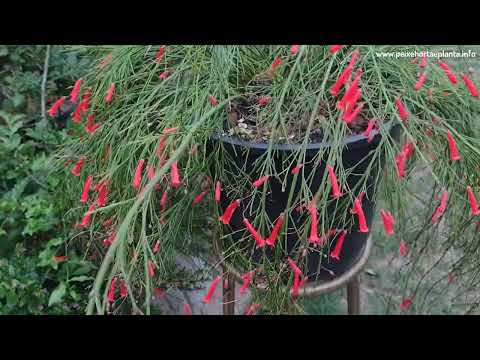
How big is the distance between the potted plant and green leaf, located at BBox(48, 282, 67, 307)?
0.21 metres

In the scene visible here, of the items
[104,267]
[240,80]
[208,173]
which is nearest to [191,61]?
[240,80]

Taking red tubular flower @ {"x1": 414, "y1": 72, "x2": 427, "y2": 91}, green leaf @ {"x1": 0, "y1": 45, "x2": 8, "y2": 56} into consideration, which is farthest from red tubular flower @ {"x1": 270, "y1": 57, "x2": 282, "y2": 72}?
green leaf @ {"x1": 0, "y1": 45, "x2": 8, "y2": 56}

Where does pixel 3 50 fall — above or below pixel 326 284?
above

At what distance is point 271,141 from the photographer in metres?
0.92

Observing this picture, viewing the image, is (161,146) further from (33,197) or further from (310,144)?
(33,197)

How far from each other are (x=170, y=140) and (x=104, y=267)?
307mm

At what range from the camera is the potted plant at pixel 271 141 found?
94cm

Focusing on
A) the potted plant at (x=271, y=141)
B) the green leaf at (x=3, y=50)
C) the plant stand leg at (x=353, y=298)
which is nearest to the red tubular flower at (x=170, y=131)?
the potted plant at (x=271, y=141)

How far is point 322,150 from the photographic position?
92 cm

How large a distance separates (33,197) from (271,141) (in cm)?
66

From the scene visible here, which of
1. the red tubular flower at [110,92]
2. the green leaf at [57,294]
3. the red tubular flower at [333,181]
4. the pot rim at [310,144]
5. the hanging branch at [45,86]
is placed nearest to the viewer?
the red tubular flower at [333,181]

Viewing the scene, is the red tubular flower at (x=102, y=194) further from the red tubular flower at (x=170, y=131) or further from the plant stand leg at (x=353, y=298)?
the plant stand leg at (x=353, y=298)

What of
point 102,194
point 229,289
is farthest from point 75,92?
point 229,289

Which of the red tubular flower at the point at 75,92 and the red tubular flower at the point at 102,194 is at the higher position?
the red tubular flower at the point at 75,92
